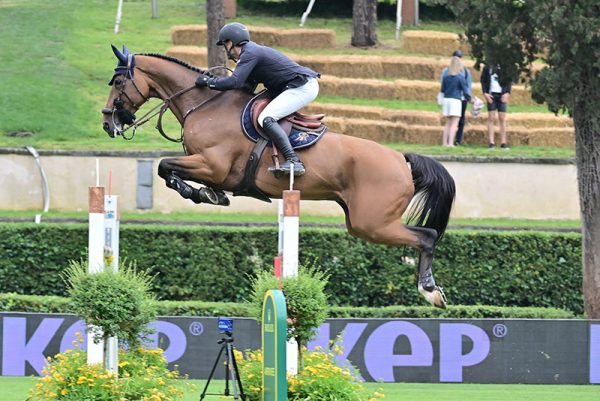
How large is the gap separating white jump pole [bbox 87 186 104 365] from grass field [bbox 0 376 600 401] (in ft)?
8.85

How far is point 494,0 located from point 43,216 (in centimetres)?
783

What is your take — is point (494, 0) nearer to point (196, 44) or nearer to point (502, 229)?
point (502, 229)

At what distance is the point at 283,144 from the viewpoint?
10.5 metres

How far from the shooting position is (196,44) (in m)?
26.9

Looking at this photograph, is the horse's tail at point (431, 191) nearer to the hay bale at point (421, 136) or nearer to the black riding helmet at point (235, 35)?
the black riding helmet at point (235, 35)

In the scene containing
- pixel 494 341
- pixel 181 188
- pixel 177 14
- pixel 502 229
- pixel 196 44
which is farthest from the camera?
pixel 177 14

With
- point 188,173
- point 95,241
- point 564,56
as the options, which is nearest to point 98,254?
point 95,241

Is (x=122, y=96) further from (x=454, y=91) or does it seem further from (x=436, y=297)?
(x=454, y=91)

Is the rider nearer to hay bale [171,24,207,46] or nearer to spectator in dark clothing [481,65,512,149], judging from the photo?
spectator in dark clothing [481,65,512,149]

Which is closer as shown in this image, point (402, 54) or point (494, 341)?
point (494, 341)

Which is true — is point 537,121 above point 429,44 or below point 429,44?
below

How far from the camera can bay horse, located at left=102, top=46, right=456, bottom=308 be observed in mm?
10570

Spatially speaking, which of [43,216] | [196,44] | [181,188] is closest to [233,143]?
[181,188]

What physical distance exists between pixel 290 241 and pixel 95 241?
164 centimetres
